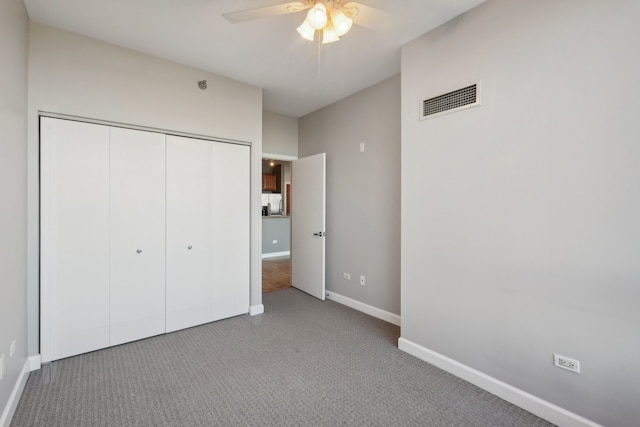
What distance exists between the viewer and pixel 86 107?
2.49 meters

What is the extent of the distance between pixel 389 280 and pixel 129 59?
3.47 meters

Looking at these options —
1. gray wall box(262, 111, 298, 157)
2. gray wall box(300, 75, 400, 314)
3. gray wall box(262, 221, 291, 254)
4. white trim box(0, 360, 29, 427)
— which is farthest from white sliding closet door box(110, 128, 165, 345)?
gray wall box(262, 221, 291, 254)

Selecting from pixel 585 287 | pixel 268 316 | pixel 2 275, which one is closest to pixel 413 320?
pixel 585 287

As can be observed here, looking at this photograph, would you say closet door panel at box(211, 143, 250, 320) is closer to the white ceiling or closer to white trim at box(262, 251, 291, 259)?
the white ceiling

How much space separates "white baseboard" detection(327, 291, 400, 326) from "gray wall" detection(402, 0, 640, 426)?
73 centimetres

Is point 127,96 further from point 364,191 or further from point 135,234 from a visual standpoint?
point 364,191

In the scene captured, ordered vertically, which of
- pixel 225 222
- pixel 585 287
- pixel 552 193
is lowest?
pixel 585 287

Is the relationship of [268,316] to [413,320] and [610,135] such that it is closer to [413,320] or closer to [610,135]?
[413,320]

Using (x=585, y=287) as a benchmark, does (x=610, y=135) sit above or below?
above

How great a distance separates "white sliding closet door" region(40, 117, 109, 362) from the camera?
2.36m

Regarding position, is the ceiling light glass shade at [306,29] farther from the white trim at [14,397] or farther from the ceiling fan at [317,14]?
the white trim at [14,397]

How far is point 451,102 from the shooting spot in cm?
229


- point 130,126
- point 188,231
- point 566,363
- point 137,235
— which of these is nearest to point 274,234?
point 188,231

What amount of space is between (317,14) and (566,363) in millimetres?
2559
